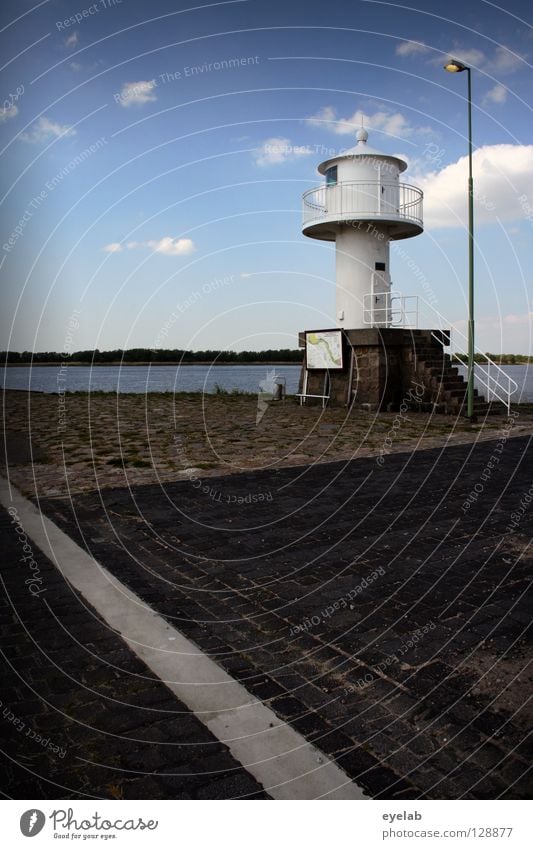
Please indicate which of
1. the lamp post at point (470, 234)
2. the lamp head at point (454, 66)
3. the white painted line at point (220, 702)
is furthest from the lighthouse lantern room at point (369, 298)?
the white painted line at point (220, 702)

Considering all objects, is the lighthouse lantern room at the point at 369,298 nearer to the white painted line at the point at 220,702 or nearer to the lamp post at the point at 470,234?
the lamp post at the point at 470,234

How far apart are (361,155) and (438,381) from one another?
760 cm

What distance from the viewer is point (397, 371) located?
807 inches

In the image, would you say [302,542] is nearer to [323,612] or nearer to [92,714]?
[323,612]

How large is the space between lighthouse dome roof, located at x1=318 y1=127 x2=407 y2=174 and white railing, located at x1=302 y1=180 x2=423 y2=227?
2.50 feet

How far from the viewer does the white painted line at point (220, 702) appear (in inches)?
113

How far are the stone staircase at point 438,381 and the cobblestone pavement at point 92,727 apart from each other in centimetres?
1640

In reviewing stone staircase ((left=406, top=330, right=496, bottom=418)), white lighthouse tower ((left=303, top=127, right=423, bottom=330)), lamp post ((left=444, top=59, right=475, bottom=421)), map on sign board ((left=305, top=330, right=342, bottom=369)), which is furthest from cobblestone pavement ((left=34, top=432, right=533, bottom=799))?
white lighthouse tower ((left=303, top=127, right=423, bottom=330))

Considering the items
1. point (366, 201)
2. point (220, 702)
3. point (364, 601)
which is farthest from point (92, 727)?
point (366, 201)

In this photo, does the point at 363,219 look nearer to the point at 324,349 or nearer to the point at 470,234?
the point at 324,349

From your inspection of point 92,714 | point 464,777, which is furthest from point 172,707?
point 464,777

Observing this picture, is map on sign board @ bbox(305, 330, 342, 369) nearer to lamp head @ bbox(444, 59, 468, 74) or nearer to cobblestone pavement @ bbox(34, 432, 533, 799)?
lamp head @ bbox(444, 59, 468, 74)
